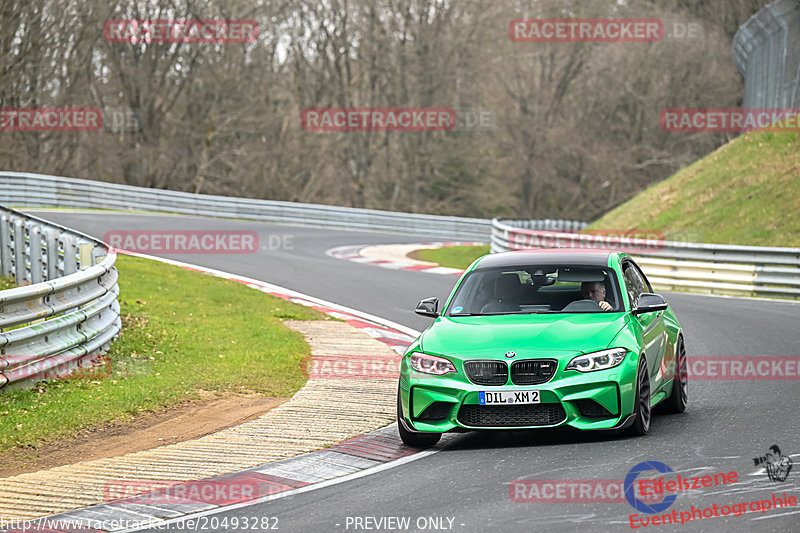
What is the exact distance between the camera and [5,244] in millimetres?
16875

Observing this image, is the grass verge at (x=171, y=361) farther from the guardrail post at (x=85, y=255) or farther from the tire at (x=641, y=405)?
the tire at (x=641, y=405)

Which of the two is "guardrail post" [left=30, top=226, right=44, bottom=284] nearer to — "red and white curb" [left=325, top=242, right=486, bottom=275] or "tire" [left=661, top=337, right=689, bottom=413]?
"tire" [left=661, top=337, right=689, bottom=413]

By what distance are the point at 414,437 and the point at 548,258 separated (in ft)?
7.14

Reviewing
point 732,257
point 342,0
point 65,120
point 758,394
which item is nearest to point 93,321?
point 758,394

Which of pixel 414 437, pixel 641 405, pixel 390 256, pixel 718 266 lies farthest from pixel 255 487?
pixel 390 256

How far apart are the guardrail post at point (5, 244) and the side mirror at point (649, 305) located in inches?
440

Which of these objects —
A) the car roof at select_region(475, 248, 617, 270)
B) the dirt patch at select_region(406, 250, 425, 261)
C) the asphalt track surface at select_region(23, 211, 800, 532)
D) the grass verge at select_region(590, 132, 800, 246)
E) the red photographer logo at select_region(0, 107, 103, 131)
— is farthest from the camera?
the red photographer logo at select_region(0, 107, 103, 131)

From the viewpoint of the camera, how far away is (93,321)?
39.2 feet

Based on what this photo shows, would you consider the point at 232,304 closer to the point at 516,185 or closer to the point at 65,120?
the point at 65,120

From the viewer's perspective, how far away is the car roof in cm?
948

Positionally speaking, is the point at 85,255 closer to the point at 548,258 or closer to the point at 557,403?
the point at 548,258

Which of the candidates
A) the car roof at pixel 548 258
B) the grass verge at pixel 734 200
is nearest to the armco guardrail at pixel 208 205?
the grass verge at pixel 734 200

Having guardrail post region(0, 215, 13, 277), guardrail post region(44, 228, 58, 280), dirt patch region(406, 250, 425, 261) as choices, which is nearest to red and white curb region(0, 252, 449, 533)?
guardrail post region(44, 228, 58, 280)

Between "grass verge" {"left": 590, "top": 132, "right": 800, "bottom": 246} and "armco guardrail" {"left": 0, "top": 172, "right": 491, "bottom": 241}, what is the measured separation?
10.7 m
